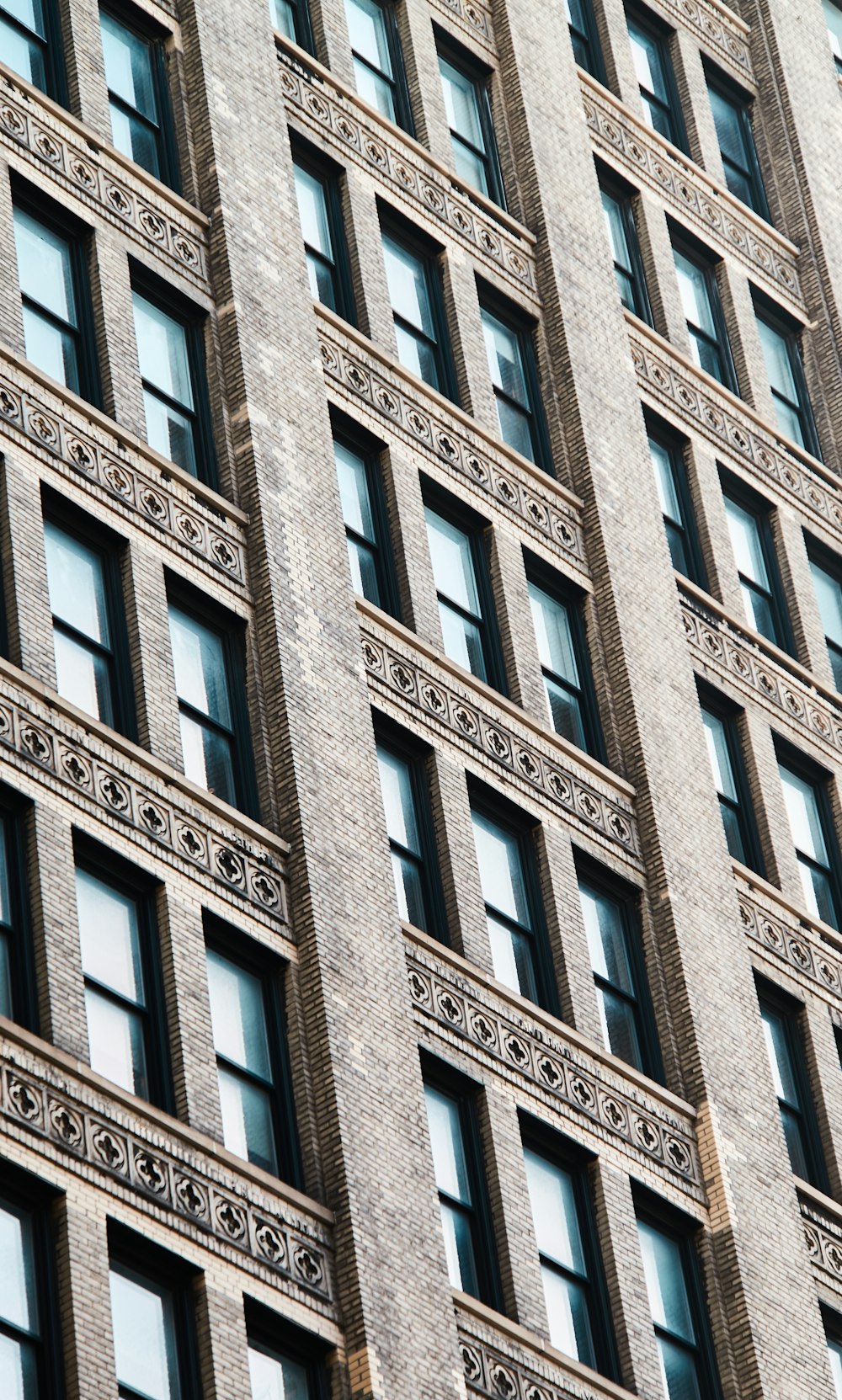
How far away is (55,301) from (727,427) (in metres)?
12.3

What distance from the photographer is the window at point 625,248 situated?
41156mm

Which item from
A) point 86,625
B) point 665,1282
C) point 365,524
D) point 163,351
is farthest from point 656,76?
point 665,1282

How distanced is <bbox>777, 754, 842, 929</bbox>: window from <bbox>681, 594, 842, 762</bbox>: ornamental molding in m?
0.46

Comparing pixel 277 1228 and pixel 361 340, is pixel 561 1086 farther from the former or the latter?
pixel 361 340

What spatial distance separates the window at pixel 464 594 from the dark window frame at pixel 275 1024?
18.9ft

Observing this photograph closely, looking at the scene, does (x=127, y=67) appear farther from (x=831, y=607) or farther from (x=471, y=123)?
(x=831, y=607)

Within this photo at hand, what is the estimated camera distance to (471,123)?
4034 cm

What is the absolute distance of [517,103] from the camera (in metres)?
40.4

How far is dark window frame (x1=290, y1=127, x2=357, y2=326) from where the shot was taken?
3578 centimetres

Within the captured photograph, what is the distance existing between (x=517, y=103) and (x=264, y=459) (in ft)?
33.6

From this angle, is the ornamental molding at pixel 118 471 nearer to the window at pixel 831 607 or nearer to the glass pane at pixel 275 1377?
the glass pane at pixel 275 1377

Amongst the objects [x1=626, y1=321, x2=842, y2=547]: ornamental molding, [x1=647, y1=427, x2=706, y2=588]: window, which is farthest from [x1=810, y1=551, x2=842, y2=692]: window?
[x1=647, y1=427, x2=706, y2=588]: window

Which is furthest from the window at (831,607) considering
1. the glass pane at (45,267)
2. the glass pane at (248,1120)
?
the glass pane at (248,1120)

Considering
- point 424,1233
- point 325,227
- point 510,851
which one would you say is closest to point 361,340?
point 325,227
